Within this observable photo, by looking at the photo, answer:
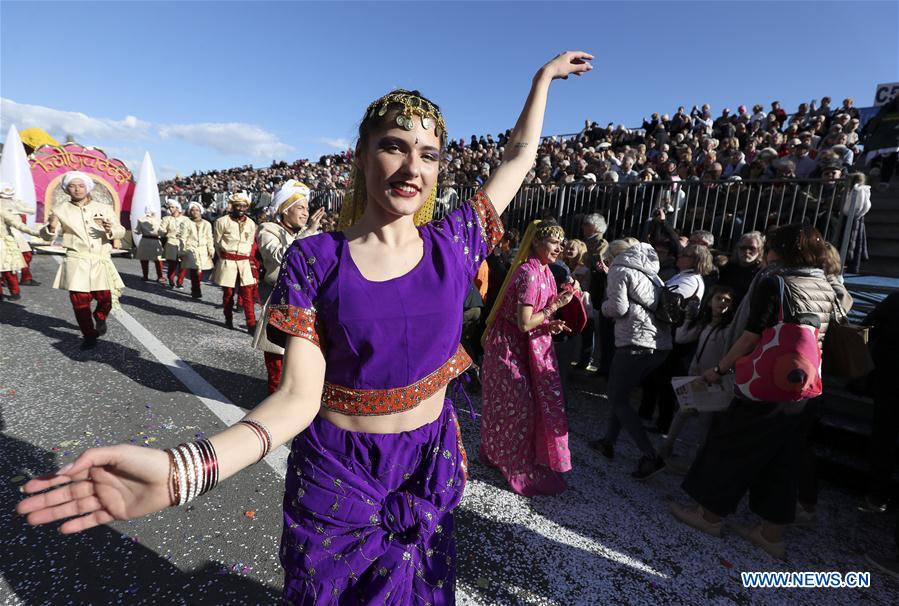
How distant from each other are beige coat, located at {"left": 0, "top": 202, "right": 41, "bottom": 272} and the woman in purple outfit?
27.2ft

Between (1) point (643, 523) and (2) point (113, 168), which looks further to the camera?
(2) point (113, 168)

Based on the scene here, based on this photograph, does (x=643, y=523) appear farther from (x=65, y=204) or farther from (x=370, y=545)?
(x=65, y=204)

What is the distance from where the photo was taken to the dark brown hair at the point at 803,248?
261 cm

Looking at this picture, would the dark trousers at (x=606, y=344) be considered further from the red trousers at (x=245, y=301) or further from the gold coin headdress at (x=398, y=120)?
the red trousers at (x=245, y=301)

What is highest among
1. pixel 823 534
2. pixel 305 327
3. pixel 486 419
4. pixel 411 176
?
pixel 411 176

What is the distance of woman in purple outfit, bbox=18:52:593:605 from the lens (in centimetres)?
119

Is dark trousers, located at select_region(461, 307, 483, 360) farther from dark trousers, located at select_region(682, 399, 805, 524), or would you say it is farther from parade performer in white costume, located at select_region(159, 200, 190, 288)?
parade performer in white costume, located at select_region(159, 200, 190, 288)

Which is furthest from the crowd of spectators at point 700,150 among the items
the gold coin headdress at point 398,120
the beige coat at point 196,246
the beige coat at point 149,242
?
the beige coat at point 149,242

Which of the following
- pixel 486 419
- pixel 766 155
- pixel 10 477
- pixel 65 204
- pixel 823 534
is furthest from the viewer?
pixel 766 155

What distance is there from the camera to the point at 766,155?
6449 mm

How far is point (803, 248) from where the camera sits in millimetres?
A: 2611

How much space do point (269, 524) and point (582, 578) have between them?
5.48 ft

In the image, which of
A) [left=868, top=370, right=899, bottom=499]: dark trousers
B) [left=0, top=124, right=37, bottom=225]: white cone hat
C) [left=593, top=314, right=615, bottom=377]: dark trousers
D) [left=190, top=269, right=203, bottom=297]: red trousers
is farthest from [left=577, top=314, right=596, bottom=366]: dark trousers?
[left=0, top=124, right=37, bottom=225]: white cone hat

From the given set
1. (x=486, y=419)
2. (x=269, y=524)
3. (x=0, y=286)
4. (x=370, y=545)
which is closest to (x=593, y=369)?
(x=486, y=419)
